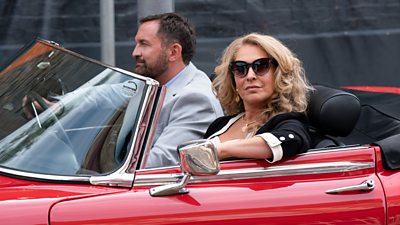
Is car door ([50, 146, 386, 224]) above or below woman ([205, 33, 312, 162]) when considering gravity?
below

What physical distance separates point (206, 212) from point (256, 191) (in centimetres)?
21

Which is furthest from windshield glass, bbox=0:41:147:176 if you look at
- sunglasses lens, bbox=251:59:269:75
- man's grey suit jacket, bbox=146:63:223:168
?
sunglasses lens, bbox=251:59:269:75

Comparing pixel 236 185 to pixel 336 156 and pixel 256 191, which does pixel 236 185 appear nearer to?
pixel 256 191

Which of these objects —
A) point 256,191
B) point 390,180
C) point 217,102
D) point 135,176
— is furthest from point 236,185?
point 217,102

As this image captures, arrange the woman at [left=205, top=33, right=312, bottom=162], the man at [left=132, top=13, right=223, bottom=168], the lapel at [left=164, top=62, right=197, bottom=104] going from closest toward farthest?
the woman at [left=205, top=33, right=312, bottom=162], the man at [left=132, top=13, right=223, bottom=168], the lapel at [left=164, top=62, right=197, bottom=104]

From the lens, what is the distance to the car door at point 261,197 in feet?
9.31

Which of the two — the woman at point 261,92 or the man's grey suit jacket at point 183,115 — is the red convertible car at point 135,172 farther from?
the man's grey suit jacket at point 183,115

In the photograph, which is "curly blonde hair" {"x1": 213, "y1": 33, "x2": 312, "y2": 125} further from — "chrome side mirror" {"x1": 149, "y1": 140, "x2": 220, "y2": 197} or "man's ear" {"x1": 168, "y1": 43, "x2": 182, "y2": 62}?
"chrome side mirror" {"x1": 149, "y1": 140, "x2": 220, "y2": 197}

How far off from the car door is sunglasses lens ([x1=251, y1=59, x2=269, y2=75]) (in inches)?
20.3

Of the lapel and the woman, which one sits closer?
the woman

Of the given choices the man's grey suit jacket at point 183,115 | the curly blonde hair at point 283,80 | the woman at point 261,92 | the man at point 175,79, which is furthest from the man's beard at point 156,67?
the curly blonde hair at point 283,80

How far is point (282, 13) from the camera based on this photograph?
23.8ft

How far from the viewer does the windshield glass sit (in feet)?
9.91

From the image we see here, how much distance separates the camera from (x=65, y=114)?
3.20 meters
